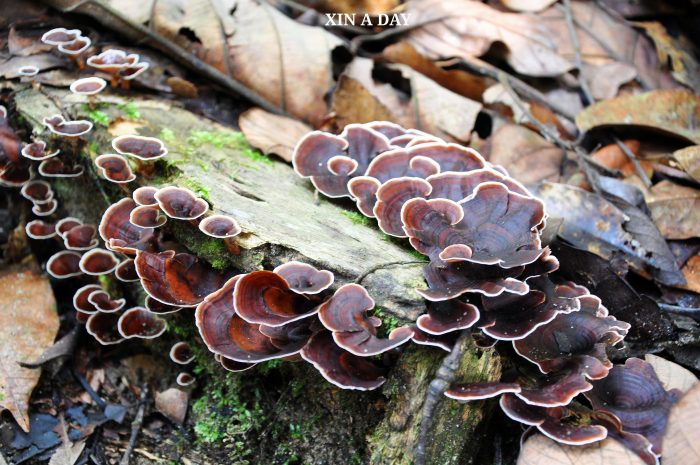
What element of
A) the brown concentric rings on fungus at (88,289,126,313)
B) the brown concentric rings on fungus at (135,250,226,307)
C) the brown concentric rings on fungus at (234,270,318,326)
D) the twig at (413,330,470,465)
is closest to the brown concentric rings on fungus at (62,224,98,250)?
the brown concentric rings on fungus at (88,289,126,313)

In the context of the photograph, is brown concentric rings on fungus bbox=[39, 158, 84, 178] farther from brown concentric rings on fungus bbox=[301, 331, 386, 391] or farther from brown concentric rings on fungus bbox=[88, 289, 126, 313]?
brown concentric rings on fungus bbox=[301, 331, 386, 391]

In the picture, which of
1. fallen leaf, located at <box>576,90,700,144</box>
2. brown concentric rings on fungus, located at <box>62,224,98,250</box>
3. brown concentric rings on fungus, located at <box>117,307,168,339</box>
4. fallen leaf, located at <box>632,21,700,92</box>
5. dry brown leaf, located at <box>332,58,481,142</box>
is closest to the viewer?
brown concentric rings on fungus, located at <box>117,307,168,339</box>

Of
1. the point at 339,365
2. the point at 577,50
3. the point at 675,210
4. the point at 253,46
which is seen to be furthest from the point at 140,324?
the point at 577,50

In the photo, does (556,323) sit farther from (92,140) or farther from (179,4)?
(179,4)

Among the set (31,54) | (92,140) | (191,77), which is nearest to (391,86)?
(191,77)

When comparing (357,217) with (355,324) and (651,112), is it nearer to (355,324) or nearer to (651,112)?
(355,324)

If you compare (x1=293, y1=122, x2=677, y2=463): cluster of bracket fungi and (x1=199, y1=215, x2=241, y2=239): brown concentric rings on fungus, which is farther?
(x1=199, y1=215, x2=241, y2=239): brown concentric rings on fungus
